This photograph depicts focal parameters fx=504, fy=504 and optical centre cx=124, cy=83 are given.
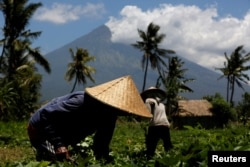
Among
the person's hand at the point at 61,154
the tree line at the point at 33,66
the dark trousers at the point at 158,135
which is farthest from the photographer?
the tree line at the point at 33,66

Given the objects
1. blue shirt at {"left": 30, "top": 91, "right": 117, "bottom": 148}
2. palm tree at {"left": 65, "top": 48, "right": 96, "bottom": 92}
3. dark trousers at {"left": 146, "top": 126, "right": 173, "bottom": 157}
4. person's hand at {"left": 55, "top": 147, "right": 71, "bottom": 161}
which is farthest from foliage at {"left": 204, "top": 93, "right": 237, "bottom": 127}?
person's hand at {"left": 55, "top": 147, "right": 71, "bottom": 161}

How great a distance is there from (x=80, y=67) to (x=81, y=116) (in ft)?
134

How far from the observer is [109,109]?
4.06 metres

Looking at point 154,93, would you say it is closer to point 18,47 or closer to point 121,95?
point 121,95

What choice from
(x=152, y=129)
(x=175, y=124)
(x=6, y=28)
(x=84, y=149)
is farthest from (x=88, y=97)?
(x=175, y=124)

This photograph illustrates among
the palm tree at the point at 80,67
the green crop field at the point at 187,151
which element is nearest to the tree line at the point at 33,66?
the palm tree at the point at 80,67

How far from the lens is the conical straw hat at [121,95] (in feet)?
13.2

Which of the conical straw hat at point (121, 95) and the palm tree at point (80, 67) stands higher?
the palm tree at point (80, 67)

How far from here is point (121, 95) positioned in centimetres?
412

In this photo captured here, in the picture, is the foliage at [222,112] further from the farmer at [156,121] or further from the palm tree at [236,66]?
the farmer at [156,121]

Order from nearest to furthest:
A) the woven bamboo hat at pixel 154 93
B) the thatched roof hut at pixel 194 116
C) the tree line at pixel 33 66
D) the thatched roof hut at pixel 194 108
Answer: the woven bamboo hat at pixel 154 93
the tree line at pixel 33 66
the thatched roof hut at pixel 194 116
the thatched roof hut at pixel 194 108

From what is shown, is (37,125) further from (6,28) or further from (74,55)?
(74,55)

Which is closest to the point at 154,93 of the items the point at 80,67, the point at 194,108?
the point at 80,67

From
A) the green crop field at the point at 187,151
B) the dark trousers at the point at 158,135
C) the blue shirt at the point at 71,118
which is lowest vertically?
the dark trousers at the point at 158,135
